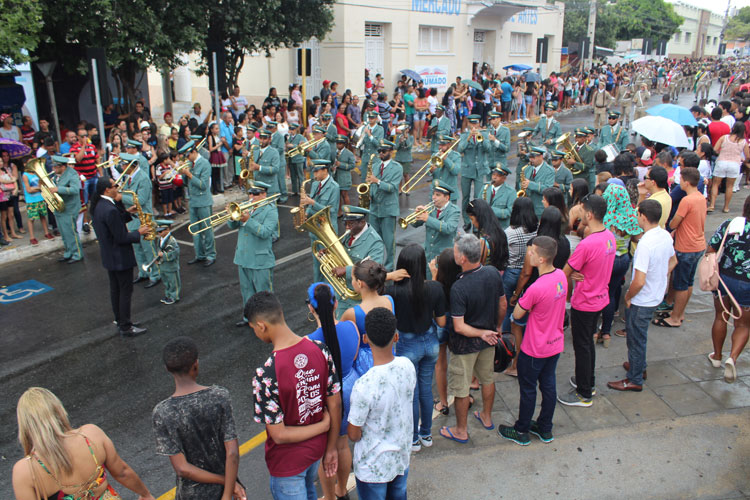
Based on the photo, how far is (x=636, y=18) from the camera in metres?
62.8

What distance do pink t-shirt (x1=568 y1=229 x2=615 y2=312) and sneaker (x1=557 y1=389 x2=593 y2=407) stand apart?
894 millimetres

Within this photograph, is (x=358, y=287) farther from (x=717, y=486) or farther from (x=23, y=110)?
(x=23, y=110)

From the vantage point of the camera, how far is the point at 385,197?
8945 millimetres

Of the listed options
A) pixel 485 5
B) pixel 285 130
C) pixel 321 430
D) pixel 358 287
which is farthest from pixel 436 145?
pixel 485 5

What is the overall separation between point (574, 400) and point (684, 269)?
2.66 meters

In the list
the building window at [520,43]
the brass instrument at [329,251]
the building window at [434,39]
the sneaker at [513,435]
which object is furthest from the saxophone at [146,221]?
the building window at [520,43]

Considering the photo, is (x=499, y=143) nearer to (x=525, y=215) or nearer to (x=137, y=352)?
(x=525, y=215)

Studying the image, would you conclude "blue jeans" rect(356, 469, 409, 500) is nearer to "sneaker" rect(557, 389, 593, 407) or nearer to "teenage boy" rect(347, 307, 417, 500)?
"teenage boy" rect(347, 307, 417, 500)

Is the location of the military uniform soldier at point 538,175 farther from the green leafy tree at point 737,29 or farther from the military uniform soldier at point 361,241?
the green leafy tree at point 737,29

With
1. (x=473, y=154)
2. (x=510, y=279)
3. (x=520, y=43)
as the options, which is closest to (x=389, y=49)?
(x=520, y=43)

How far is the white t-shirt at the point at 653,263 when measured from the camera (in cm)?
547

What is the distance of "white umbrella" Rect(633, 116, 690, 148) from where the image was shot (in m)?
9.17

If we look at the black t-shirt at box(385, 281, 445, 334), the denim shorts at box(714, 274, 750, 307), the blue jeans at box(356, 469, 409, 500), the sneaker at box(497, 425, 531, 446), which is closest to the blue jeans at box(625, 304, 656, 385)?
the denim shorts at box(714, 274, 750, 307)

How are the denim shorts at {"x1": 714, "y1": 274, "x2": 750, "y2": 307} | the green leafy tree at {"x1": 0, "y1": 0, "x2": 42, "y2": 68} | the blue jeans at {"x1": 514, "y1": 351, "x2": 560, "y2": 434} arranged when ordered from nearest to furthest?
the blue jeans at {"x1": 514, "y1": 351, "x2": 560, "y2": 434} → the denim shorts at {"x1": 714, "y1": 274, "x2": 750, "y2": 307} → the green leafy tree at {"x1": 0, "y1": 0, "x2": 42, "y2": 68}
